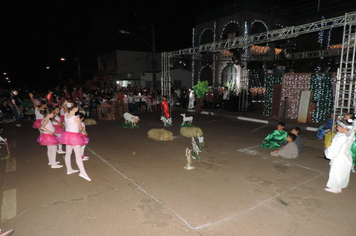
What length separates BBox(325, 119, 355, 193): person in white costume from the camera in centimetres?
437

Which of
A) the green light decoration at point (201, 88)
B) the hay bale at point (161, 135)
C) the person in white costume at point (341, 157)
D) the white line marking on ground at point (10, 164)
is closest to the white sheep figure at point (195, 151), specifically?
the hay bale at point (161, 135)

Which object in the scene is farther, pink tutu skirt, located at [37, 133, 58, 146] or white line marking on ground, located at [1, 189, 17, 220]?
pink tutu skirt, located at [37, 133, 58, 146]

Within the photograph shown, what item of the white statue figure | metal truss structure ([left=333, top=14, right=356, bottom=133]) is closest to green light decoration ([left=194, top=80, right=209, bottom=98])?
the white statue figure

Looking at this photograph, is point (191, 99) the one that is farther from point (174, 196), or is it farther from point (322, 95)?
point (174, 196)

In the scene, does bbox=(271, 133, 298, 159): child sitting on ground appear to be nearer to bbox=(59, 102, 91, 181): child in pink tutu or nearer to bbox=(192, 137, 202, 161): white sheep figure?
bbox=(192, 137, 202, 161): white sheep figure

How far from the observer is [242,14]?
24.2 metres

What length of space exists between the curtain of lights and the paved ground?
6.66 meters

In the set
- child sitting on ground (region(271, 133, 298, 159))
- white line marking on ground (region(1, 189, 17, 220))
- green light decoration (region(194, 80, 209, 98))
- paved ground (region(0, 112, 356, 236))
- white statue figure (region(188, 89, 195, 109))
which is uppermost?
green light decoration (region(194, 80, 209, 98))

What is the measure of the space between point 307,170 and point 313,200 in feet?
5.52

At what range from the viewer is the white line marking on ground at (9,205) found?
3.74 m

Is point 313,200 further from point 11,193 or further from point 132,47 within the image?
point 132,47

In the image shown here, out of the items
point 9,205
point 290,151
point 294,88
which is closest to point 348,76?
point 290,151

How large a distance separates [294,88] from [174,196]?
457 inches

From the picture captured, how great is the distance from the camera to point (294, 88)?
515 inches
